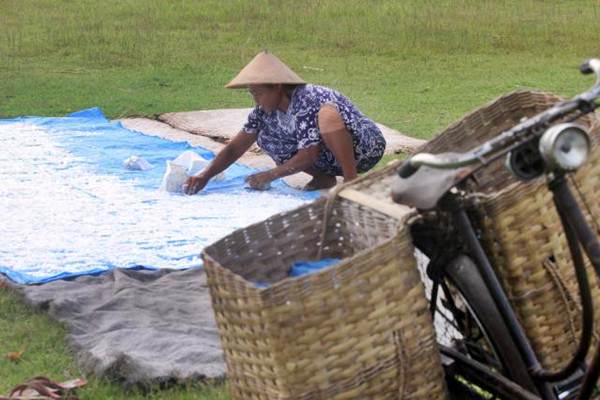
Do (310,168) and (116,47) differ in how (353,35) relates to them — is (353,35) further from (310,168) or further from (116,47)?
(310,168)

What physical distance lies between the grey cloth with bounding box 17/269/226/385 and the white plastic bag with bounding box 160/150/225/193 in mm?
1440

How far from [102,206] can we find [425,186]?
363 centimetres

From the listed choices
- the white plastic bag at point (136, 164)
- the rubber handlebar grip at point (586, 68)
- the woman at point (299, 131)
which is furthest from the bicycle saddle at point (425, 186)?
the white plastic bag at point (136, 164)

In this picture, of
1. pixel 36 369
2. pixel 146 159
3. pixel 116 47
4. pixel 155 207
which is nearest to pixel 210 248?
pixel 36 369

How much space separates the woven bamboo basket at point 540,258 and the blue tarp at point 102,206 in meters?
2.41

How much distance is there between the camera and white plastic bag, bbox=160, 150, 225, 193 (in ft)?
21.2

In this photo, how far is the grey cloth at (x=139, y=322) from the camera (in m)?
3.91

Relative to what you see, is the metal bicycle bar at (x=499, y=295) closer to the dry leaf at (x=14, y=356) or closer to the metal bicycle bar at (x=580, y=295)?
the metal bicycle bar at (x=580, y=295)

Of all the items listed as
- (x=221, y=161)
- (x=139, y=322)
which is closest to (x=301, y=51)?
(x=221, y=161)

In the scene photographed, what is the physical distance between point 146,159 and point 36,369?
11.1 feet

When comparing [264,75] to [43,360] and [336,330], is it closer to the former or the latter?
[43,360]

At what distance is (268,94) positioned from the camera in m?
6.15

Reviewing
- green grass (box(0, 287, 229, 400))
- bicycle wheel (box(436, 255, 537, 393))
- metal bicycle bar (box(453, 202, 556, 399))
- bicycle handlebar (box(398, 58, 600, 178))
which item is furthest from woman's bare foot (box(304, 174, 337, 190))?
bicycle handlebar (box(398, 58, 600, 178))

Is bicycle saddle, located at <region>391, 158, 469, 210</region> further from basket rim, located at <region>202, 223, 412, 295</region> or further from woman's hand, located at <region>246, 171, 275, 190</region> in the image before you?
woman's hand, located at <region>246, 171, 275, 190</region>
